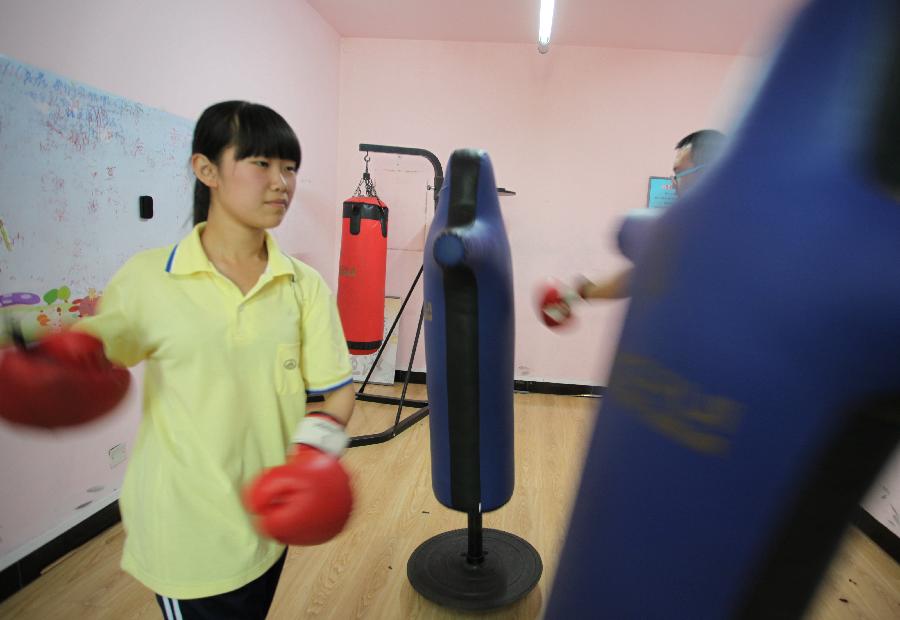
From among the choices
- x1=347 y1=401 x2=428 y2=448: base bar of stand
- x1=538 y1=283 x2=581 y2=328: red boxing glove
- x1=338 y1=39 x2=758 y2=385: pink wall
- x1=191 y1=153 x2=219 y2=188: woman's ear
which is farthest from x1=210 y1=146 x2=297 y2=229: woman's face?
x1=338 y1=39 x2=758 y2=385: pink wall

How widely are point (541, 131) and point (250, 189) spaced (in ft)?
10.7

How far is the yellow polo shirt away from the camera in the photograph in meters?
0.86

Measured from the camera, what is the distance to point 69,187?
5.91ft

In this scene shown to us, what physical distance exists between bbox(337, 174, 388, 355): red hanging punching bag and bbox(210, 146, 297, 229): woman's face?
7.04 ft

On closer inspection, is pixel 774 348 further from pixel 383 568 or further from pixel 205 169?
pixel 383 568

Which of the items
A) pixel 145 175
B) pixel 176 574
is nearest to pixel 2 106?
pixel 145 175

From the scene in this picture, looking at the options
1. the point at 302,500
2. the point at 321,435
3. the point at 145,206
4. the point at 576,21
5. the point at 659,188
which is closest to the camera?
the point at 302,500

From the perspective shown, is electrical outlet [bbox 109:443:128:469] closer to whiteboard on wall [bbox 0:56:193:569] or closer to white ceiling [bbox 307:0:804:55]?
whiteboard on wall [bbox 0:56:193:569]

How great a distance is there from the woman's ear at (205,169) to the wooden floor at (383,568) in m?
0.86

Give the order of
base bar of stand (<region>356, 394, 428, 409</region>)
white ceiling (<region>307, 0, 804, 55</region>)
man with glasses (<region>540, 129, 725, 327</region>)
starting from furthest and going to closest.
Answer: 1. base bar of stand (<region>356, 394, 428, 409</region>)
2. white ceiling (<region>307, 0, 804, 55</region>)
3. man with glasses (<region>540, 129, 725, 327</region>)

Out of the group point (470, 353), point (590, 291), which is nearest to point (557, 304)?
point (590, 291)

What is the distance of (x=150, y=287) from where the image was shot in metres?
0.86

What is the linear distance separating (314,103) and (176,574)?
335cm

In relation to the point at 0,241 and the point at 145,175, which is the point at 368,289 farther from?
the point at 0,241
